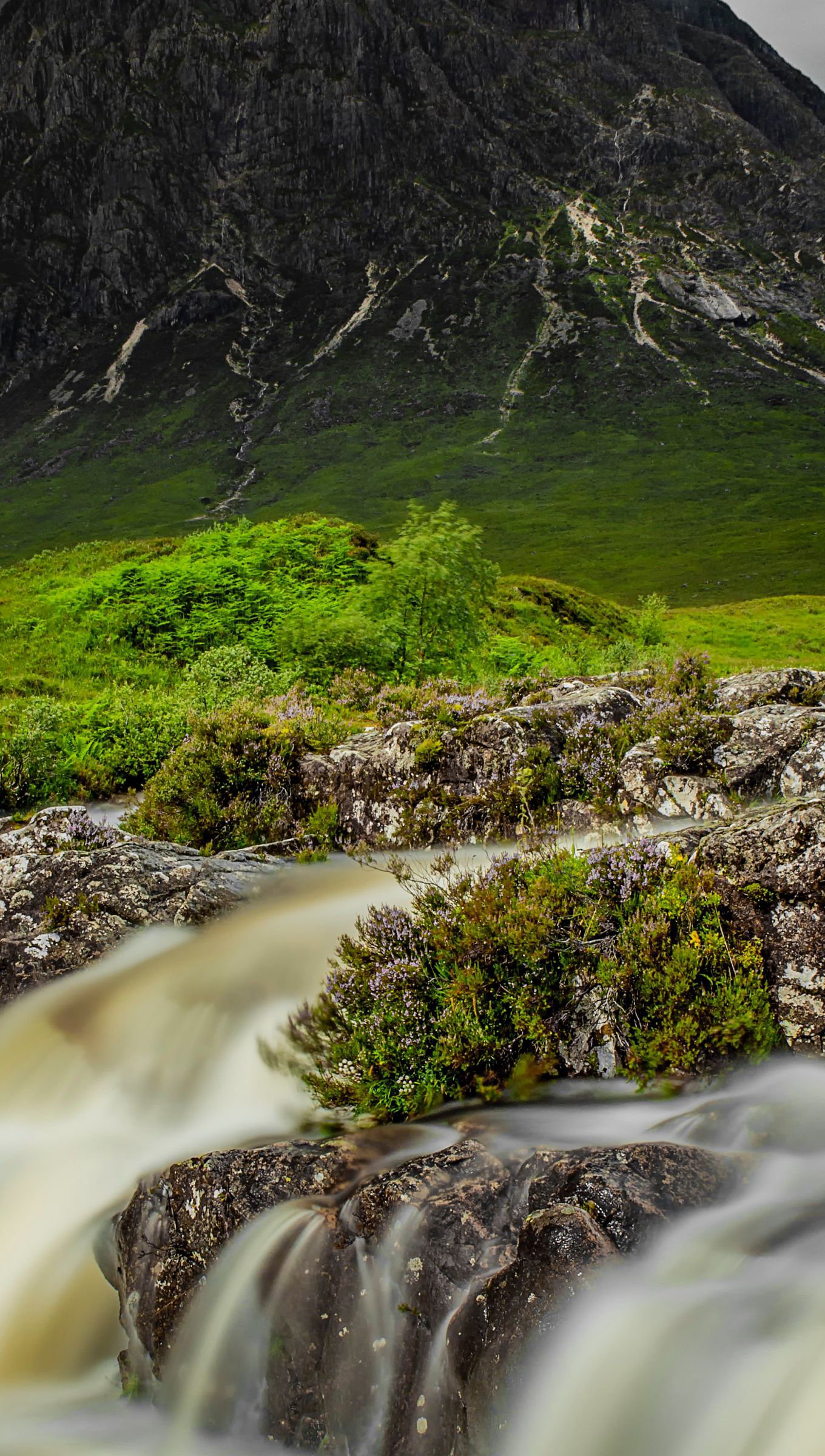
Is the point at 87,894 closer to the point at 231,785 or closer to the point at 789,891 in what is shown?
the point at 231,785

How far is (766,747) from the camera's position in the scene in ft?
34.7

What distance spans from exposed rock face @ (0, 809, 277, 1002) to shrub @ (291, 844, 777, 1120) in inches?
102

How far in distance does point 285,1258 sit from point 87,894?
5.17 metres

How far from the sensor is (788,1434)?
441 cm

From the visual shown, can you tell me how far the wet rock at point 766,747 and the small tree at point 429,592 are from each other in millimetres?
9284

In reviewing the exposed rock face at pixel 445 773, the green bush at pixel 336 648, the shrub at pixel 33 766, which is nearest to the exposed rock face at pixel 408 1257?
→ the exposed rock face at pixel 445 773

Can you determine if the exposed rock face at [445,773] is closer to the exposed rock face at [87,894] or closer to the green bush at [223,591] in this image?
the exposed rock face at [87,894]

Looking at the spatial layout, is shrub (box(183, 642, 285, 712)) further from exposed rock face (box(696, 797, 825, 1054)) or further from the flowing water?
exposed rock face (box(696, 797, 825, 1054))

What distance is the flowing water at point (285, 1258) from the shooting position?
4715 millimetres

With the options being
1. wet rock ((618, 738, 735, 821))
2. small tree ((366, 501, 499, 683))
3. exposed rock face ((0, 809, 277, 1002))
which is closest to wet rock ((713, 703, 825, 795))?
wet rock ((618, 738, 735, 821))

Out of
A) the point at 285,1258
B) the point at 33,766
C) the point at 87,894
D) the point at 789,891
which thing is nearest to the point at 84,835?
the point at 87,894

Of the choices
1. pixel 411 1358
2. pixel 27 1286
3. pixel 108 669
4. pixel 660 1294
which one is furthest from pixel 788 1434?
pixel 108 669

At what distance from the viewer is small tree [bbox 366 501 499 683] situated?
19.7 meters

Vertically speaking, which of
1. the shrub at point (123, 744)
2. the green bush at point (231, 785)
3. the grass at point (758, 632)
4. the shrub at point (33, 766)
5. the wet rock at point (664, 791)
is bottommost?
the shrub at point (33, 766)
